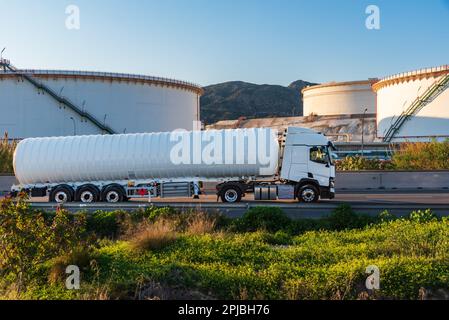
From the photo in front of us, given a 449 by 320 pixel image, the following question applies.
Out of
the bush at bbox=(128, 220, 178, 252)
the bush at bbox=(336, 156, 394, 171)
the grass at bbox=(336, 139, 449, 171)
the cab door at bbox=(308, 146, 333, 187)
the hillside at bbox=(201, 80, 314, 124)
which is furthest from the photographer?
the hillside at bbox=(201, 80, 314, 124)

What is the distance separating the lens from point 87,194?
22703mm

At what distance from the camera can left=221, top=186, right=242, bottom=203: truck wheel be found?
21734mm

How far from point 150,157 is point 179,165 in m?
1.40

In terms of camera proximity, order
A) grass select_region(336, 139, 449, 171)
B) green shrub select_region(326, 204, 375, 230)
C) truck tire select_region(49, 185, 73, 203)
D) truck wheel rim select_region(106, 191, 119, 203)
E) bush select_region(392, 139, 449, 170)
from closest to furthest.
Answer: green shrub select_region(326, 204, 375, 230) → truck wheel rim select_region(106, 191, 119, 203) → truck tire select_region(49, 185, 73, 203) → bush select_region(392, 139, 449, 170) → grass select_region(336, 139, 449, 171)

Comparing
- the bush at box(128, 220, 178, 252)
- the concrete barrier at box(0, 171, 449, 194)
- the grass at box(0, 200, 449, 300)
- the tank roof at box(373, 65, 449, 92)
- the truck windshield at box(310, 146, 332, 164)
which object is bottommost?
the grass at box(0, 200, 449, 300)

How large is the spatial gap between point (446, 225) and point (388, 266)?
4.74m

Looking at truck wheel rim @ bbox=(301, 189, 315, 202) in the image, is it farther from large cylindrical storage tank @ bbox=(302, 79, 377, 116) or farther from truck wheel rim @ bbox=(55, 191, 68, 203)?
large cylindrical storage tank @ bbox=(302, 79, 377, 116)

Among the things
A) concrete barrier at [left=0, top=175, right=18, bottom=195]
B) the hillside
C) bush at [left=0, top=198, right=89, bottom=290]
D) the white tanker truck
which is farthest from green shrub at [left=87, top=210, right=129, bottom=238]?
the hillside

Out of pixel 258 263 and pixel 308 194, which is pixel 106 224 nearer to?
pixel 258 263

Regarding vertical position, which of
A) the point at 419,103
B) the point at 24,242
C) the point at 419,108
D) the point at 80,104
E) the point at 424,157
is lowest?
the point at 24,242

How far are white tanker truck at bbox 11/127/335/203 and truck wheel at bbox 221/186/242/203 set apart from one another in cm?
5

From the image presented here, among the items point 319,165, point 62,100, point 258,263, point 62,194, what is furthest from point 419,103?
point 258,263
